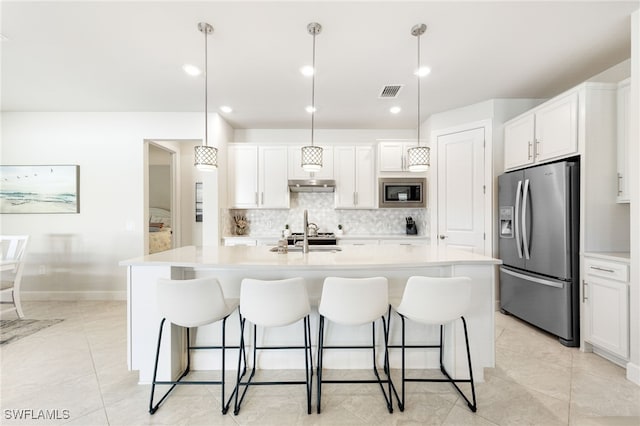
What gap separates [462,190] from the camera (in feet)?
12.6

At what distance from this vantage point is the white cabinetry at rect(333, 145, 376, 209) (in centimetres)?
452

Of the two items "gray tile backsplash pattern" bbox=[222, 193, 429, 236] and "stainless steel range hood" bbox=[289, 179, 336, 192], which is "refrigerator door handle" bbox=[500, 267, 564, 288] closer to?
"gray tile backsplash pattern" bbox=[222, 193, 429, 236]

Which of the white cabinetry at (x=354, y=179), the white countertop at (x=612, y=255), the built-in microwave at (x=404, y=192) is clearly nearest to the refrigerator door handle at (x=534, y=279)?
the white countertop at (x=612, y=255)

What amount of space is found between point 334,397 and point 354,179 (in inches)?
125

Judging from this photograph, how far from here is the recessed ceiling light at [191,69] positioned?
8.95 feet

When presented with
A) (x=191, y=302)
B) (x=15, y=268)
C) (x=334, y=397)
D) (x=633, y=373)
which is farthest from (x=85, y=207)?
(x=633, y=373)

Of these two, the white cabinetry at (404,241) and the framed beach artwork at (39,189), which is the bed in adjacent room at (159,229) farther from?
the white cabinetry at (404,241)

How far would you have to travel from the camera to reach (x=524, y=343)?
2.73 metres

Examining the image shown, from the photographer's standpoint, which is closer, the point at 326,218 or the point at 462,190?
the point at 462,190

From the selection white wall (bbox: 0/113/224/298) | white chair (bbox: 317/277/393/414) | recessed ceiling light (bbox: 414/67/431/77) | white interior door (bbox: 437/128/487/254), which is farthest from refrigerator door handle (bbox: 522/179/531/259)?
white wall (bbox: 0/113/224/298)

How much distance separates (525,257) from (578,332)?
2.55ft

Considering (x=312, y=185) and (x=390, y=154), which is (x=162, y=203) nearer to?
(x=312, y=185)

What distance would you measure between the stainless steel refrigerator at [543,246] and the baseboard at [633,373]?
49 cm

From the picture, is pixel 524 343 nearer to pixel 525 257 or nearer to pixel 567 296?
pixel 567 296
